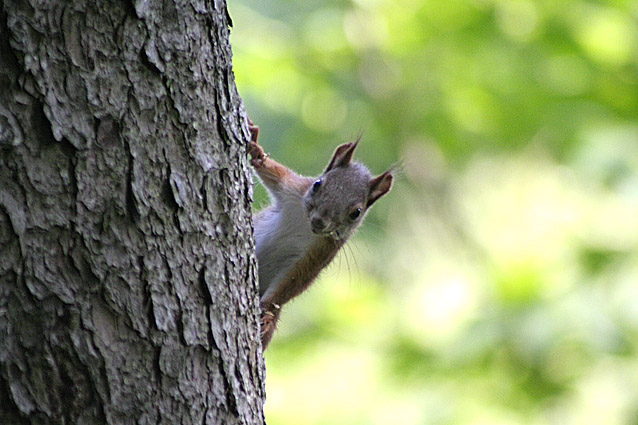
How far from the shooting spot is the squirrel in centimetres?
319

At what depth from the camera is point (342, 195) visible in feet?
10.7

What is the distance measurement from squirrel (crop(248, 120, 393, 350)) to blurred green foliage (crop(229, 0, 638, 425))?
20.1 inches

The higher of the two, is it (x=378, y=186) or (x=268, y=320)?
(x=378, y=186)

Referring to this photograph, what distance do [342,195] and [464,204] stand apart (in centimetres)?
346

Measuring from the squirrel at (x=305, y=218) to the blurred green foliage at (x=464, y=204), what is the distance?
0.51 meters

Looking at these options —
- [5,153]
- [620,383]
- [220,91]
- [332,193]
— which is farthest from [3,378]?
[620,383]

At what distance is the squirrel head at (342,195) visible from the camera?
3187 mm

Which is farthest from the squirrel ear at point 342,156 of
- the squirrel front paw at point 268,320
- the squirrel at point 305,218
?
the squirrel front paw at point 268,320

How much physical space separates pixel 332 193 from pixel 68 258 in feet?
6.02

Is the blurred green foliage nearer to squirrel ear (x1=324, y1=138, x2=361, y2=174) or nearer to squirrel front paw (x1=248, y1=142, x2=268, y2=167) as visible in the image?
squirrel ear (x1=324, y1=138, x2=361, y2=174)

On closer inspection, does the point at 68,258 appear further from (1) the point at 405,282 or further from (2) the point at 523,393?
(1) the point at 405,282

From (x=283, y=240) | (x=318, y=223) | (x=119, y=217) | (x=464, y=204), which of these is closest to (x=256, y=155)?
(x=318, y=223)

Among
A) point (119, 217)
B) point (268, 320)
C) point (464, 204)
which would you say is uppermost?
point (464, 204)

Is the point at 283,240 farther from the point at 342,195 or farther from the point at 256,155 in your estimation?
the point at 256,155
